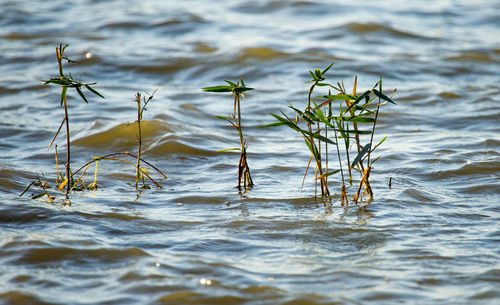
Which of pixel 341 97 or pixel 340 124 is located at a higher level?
pixel 341 97

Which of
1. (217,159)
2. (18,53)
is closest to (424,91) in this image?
(217,159)

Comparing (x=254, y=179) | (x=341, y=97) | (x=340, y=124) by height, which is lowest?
(x=254, y=179)

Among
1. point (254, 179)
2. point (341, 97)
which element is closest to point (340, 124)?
point (341, 97)

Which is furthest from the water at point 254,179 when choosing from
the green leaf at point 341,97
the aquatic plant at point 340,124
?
the green leaf at point 341,97

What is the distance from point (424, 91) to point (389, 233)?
4.43m

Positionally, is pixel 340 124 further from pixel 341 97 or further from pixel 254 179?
pixel 254 179

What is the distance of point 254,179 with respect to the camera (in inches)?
183

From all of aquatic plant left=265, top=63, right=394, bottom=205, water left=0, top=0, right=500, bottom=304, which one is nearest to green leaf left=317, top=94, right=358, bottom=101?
aquatic plant left=265, top=63, right=394, bottom=205

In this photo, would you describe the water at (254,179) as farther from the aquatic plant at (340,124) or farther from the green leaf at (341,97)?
the green leaf at (341,97)

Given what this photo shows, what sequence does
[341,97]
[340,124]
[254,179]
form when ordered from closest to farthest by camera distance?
[341,97] < [340,124] < [254,179]

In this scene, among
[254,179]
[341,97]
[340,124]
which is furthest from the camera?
[254,179]

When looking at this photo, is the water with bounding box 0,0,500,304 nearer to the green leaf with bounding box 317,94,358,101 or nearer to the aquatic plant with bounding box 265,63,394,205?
the aquatic plant with bounding box 265,63,394,205

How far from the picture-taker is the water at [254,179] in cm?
296

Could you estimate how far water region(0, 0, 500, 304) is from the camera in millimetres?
2965
